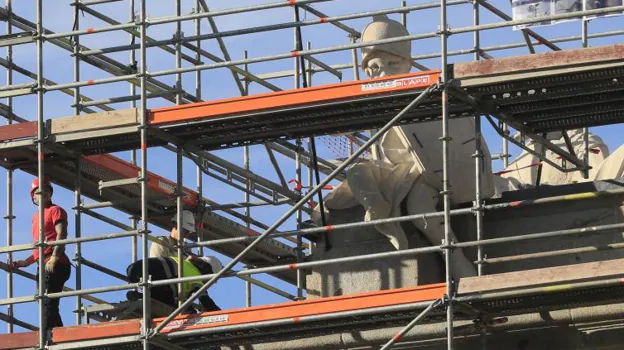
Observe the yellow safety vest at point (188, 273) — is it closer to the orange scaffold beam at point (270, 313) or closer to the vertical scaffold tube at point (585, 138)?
the orange scaffold beam at point (270, 313)

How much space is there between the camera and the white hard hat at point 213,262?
3341cm

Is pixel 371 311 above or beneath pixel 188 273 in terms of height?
→ beneath

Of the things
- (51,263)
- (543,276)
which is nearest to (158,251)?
(51,263)

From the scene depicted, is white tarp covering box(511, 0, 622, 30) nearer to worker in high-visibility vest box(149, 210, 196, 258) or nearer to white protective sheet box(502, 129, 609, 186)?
white protective sheet box(502, 129, 609, 186)

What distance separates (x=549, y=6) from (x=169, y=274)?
5.82 m

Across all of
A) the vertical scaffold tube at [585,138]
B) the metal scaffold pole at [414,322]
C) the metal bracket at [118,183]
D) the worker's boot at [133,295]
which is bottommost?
the metal scaffold pole at [414,322]

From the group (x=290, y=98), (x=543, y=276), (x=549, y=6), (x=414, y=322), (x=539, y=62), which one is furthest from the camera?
(x=549, y=6)

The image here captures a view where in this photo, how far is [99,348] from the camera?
32125mm

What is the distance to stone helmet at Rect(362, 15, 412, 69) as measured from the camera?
3253cm

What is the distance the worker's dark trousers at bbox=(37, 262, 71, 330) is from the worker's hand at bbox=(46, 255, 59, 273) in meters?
0.04

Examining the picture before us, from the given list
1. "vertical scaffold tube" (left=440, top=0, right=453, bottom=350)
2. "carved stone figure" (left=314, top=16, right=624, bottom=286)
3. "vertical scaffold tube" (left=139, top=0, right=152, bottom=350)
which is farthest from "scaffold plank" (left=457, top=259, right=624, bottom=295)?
"vertical scaffold tube" (left=139, top=0, right=152, bottom=350)

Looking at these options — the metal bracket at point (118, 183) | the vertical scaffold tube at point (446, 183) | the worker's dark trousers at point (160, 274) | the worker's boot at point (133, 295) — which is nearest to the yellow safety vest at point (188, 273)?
the worker's dark trousers at point (160, 274)

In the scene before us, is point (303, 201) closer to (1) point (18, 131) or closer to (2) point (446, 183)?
(2) point (446, 183)

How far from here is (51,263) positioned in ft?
106
